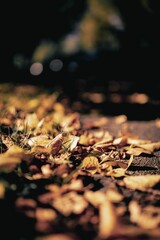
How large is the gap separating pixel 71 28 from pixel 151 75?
1.63 m

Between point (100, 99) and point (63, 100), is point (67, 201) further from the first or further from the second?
point (100, 99)

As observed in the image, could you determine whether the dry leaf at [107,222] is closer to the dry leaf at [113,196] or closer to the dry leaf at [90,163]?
the dry leaf at [113,196]

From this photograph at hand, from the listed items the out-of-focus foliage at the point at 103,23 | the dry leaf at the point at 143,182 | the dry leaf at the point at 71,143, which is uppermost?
the out-of-focus foliage at the point at 103,23

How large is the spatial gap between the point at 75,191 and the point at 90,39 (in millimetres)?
3062

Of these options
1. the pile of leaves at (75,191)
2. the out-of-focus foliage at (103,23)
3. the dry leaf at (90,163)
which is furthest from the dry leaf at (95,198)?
the out-of-focus foliage at (103,23)

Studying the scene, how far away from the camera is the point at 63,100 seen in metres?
3.23

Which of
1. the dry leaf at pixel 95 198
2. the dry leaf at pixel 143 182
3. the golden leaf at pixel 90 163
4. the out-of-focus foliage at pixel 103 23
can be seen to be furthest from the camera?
the out-of-focus foliage at pixel 103 23

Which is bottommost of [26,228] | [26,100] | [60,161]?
[26,228]

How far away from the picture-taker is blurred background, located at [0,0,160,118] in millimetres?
3404

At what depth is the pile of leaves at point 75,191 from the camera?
94 cm

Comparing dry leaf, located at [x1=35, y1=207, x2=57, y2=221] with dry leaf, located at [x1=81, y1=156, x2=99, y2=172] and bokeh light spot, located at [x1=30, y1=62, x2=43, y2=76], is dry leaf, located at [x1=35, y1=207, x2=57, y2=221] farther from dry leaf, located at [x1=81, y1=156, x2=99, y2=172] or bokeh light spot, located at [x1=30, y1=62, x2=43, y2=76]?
bokeh light spot, located at [x1=30, y1=62, x2=43, y2=76]

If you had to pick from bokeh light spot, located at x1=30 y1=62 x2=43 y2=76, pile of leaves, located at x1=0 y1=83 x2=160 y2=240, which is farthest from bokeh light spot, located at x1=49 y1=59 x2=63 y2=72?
pile of leaves, located at x1=0 y1=83 x2=160 y2=240

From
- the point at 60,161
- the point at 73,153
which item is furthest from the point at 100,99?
the point at 60,161

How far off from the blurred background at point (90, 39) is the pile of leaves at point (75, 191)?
147 cm
